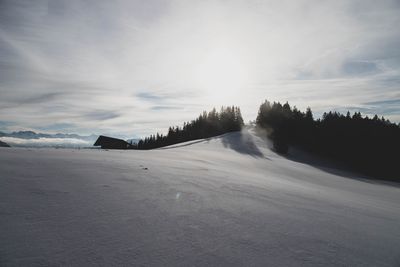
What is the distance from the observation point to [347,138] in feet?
177

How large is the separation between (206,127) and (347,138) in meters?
46.6

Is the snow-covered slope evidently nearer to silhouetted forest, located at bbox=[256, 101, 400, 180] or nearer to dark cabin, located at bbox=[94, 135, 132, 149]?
dark cabin, located at bbox=[94, 135, 132, 149]

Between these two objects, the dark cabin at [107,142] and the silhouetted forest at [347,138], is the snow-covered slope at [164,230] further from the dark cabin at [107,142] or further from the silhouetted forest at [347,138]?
the silhouetted forest at [347,138]

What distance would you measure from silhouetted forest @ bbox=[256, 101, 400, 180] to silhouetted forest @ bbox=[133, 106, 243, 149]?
14.5 meters

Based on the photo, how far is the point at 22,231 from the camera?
2.35 m

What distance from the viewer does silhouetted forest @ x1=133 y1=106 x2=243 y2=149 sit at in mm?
78812

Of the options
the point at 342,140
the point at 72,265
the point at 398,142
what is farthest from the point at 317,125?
the point at 72,265

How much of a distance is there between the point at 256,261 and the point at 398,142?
216 ft

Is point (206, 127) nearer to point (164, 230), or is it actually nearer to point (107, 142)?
point (107, 142)

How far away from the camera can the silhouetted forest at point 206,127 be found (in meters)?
78.8

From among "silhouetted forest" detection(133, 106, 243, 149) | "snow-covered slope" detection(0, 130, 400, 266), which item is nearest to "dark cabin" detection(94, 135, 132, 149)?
"silhouetted forest" detection(133, 106, 243, 149)

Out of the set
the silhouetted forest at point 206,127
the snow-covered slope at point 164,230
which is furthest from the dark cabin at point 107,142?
the snow-covered slope at point 164,230

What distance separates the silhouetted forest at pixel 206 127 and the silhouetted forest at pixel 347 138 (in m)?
14.5

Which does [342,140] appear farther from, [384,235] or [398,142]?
[384,235]
